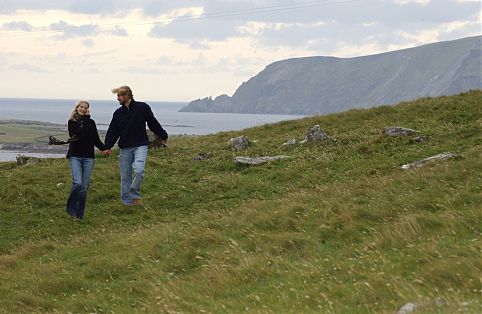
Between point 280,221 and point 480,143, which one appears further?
point 480,143

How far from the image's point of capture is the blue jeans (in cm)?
1539

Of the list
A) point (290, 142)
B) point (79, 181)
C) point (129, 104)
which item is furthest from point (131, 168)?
point (290, 142)

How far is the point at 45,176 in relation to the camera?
21594 mm

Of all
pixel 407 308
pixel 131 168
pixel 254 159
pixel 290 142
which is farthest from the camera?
pixel 290 142

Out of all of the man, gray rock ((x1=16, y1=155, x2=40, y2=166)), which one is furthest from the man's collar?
gray rock ((x1=16, y1=155, x2=40, y2=166))

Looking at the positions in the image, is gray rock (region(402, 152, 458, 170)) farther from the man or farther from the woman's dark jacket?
the woman's dark jacket

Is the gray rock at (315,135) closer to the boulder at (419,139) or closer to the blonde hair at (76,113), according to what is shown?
the boulder at (419,139)

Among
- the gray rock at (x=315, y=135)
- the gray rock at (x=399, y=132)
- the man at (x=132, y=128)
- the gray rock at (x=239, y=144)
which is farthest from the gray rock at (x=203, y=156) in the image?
the man at (x=132, y=128)

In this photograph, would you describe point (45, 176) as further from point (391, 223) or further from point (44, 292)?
point (391, 223)

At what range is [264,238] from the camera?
10.6 meters

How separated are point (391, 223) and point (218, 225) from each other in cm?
391

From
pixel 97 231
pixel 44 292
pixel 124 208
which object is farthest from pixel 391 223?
pixel 124 208

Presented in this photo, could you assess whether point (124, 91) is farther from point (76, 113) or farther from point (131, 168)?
point (131, 168)

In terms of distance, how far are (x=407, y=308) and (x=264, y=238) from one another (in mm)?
5091
